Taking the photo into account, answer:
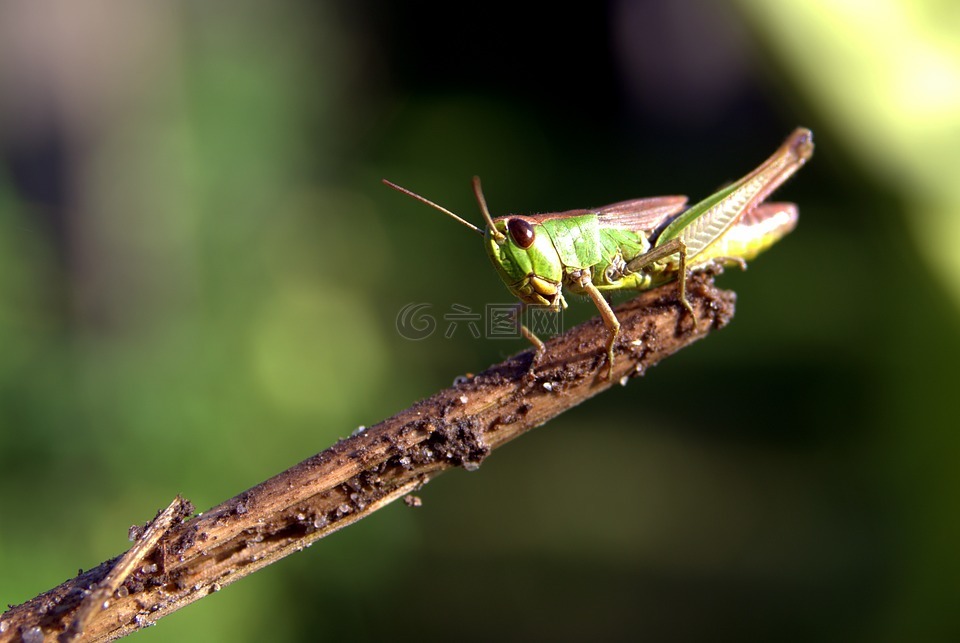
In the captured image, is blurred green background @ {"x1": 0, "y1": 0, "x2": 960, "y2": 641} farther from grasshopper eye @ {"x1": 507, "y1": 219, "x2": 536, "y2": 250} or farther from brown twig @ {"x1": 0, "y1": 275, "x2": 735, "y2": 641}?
brown twig @ {"x1": 0, "y1": 275, "x2": 735, "y2": 641}

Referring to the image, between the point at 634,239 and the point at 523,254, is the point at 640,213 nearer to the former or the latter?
the point at 634,239

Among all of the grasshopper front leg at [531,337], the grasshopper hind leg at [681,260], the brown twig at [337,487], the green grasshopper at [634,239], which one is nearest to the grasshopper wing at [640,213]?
the green grasshopper at [634,239]

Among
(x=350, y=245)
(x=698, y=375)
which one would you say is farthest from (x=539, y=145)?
(x=698, y=375)

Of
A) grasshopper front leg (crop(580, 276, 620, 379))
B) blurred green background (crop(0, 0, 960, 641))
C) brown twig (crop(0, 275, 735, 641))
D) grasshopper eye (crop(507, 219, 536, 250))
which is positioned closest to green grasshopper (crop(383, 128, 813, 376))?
grasshopper eye (crop(507, 219, 536, 250))

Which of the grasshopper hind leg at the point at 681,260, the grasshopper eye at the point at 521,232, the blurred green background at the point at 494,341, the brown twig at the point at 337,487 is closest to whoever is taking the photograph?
the brown twig at the point at 337,487

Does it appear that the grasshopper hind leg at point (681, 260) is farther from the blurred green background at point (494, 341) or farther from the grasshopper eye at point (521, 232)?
the blurred green background at point (494, 341)

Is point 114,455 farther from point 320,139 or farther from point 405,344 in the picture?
point 320,139

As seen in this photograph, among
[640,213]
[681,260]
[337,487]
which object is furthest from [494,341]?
[337,487]
